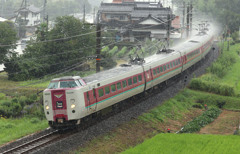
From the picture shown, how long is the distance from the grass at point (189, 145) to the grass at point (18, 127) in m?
5.98

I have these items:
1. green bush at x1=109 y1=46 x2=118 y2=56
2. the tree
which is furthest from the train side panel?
green bush at x1=109 y1=46 x2=118 y2=56

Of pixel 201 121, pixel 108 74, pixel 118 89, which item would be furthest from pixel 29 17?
pixel 201 121

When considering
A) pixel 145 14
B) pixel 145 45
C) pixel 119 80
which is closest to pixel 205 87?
pixel 119 80

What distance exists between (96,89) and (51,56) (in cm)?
2232

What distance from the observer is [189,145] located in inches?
706

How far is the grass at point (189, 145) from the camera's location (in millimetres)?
17141

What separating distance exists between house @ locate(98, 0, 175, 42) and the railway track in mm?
40848

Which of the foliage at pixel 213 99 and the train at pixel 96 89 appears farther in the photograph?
the foliage at pixel 213 99

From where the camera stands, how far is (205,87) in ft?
107

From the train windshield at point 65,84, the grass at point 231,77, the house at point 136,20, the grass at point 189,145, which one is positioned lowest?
the grass at point 231,77

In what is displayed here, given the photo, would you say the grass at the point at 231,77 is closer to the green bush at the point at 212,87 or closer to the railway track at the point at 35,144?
the green bush at the point at 212,87

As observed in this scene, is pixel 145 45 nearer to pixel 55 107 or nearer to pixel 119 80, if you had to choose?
pixel 119 80

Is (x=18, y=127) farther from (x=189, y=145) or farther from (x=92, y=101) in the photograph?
(x=189, y=145)

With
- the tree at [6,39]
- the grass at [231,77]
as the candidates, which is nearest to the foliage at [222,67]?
the grass at [231,77]
